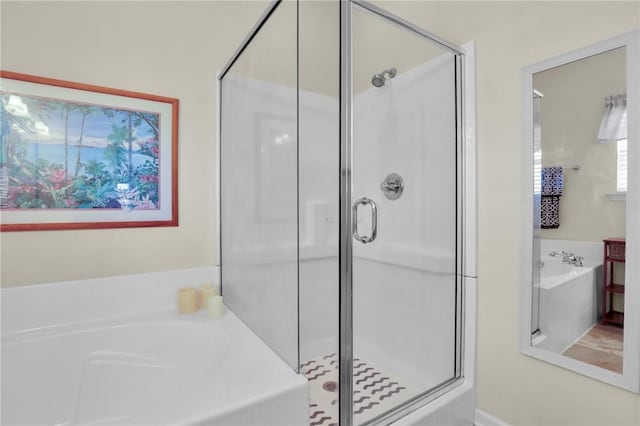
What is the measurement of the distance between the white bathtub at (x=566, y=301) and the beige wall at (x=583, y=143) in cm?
12

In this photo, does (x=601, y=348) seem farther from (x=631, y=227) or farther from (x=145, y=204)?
(x=145, y=204)

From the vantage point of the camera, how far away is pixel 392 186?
1546 mm

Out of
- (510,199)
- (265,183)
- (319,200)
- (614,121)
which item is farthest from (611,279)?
(265,183)

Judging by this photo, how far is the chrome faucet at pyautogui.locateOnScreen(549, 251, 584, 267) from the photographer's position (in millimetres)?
1138

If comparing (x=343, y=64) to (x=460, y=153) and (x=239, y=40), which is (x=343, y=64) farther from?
(x=239, y=40)

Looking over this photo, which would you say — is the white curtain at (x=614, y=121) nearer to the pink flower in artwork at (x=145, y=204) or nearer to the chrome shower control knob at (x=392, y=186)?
the chrome shower control knob at (x=392, y=186)

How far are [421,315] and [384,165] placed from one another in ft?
2.40

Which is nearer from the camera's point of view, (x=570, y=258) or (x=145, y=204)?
(x=570, y=258)

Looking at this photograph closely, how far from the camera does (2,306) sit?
1458 millimetres

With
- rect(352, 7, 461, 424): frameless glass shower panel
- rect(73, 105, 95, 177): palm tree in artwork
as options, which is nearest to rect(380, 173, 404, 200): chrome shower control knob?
rect(352, 7, 461, 424): frameless glass shower panel

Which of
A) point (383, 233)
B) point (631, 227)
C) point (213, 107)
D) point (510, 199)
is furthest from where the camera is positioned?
point (213, 107)

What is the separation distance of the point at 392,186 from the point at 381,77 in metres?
0.51

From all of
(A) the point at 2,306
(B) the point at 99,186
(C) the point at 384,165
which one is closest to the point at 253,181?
(C) the point at 384,165

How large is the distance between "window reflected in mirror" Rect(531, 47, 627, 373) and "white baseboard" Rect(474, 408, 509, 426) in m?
0.38
